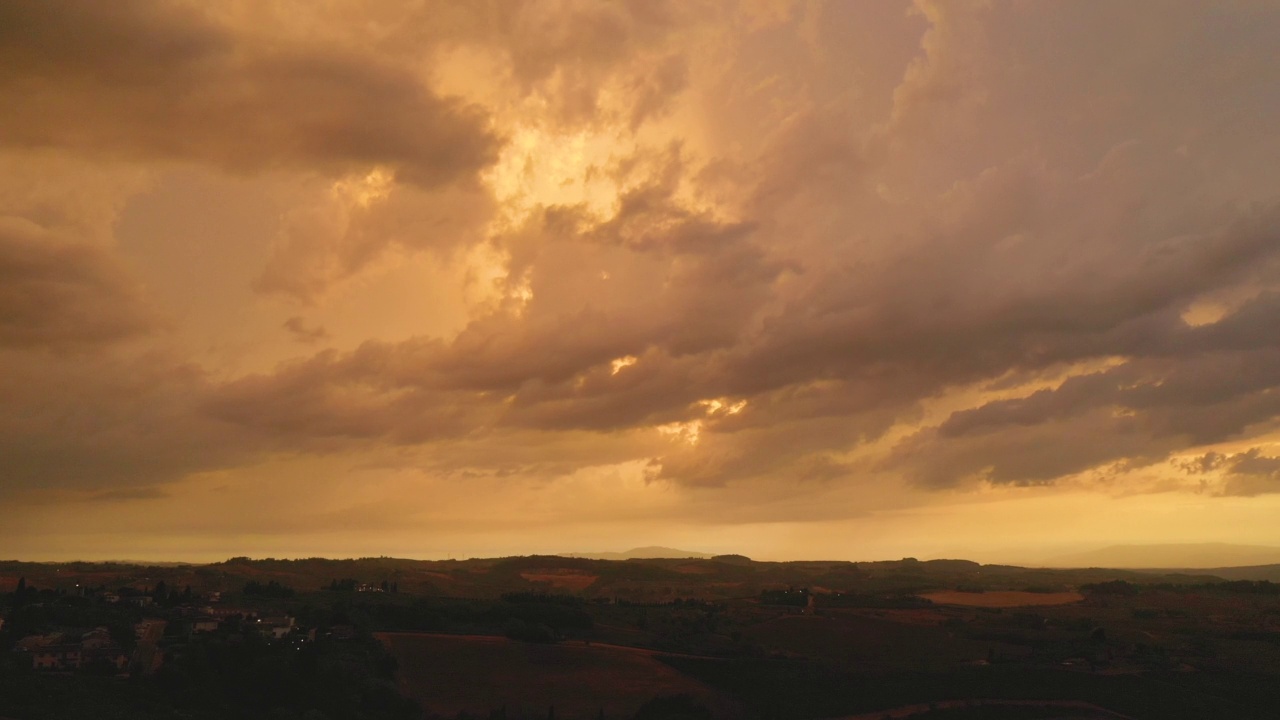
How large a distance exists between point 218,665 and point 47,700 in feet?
69.7

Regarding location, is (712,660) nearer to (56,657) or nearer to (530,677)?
(530,677)

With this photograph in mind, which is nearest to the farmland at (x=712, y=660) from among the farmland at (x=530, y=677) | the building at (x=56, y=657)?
the farmland at (x=530, y=677)

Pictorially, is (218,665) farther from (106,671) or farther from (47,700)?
(47,700)

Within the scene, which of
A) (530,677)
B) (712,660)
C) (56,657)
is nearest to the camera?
(56,657)

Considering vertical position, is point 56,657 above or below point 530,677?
above

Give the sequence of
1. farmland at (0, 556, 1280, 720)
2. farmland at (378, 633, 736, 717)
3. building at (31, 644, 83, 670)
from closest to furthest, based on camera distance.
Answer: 1. building at (31, 644, 83, 670)
2. farmland at (0, 556, 1280, 720)
3. farmland at (378, 633, 736, 717)

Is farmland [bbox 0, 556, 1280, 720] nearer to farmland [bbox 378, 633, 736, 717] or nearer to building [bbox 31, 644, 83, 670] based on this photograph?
farmland [bbox 378, 633, 736, 717]

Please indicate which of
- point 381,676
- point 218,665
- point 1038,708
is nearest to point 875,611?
point 1038,708

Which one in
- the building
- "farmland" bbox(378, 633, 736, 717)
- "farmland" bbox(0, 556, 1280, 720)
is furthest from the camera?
"farmland" bbox(378, 633, 736, 717)

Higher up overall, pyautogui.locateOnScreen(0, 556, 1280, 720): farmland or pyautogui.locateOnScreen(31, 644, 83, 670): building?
pyautogui.locateOnScreen(31, 644, 83, 670): building

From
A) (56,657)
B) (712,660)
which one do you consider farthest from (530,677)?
(56,657)

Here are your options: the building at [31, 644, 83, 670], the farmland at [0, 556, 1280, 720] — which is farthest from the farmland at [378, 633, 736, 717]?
the building at [31, 644, 83, 670]

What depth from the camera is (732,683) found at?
96438mm

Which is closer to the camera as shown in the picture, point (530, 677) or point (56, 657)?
point (56, 657)
